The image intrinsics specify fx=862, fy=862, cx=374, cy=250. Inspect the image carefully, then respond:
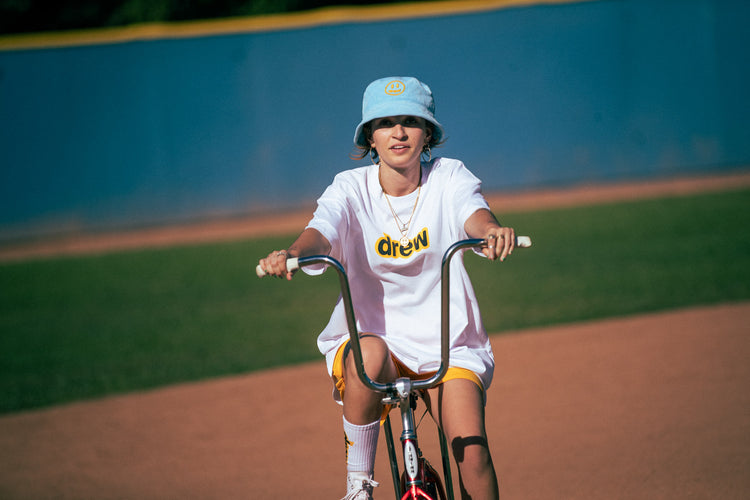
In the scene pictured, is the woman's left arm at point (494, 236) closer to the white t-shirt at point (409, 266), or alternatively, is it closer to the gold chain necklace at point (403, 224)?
the white t-shirt at point (409, 266)

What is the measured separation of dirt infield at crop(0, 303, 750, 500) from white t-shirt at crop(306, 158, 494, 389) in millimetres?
1341

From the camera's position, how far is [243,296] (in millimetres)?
9422

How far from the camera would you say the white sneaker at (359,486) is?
2864mm

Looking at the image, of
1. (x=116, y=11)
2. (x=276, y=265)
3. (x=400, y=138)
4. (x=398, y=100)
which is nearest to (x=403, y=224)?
(x=400, y=138)

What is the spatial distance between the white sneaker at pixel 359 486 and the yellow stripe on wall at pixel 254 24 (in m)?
13.9

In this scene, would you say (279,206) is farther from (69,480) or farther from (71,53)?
(69,480)

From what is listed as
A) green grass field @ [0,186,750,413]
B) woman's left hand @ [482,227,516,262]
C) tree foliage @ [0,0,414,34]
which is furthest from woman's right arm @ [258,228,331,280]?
tree foliage @ [0,0,414,34]

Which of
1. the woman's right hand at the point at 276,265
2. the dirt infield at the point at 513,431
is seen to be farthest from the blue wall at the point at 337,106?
the woman's right hand at the point at 276,265

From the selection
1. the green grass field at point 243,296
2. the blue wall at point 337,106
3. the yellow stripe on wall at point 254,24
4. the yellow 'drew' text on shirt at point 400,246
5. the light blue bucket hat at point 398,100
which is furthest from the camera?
the blue wall at point 337,106

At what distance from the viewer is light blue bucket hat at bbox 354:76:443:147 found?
2.93 metres

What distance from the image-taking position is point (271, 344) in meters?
7.40

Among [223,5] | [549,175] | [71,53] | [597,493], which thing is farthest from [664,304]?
[223,5]

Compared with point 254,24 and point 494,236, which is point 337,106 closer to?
point 254,24

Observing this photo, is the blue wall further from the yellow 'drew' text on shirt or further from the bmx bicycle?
the bmx bicycle
